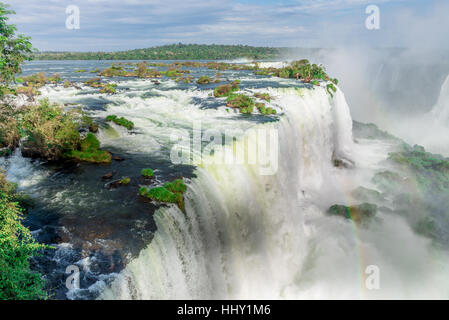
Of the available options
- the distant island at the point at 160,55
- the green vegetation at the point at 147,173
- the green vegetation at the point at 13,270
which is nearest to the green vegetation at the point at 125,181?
the green vegetation at the point at 147,173

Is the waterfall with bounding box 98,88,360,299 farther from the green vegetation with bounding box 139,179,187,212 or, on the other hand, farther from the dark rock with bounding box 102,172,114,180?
the dark rock with bounding box 102,172,114,180

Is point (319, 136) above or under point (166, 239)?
above

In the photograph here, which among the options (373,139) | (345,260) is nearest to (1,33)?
(345,260)

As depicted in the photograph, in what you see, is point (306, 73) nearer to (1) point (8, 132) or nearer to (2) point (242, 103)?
(2) point (242, 103)

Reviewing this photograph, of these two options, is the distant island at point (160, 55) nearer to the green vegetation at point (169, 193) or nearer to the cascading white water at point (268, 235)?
the cascading white water at point (268, 235)
